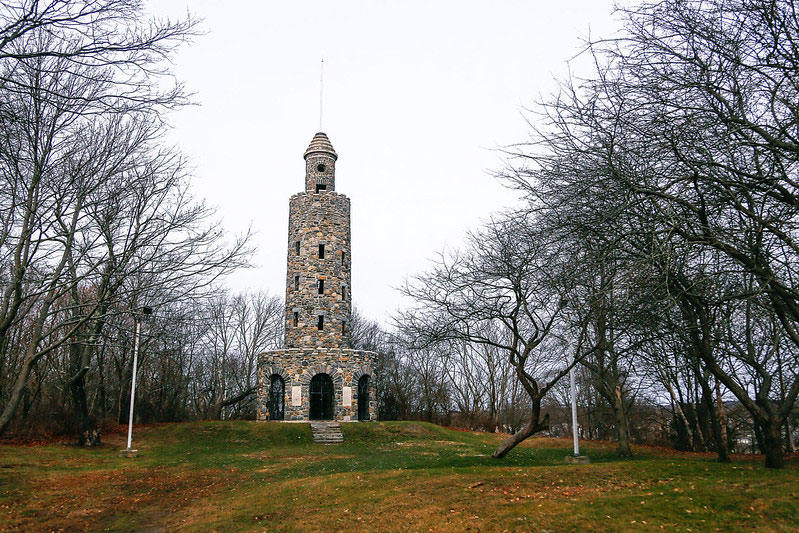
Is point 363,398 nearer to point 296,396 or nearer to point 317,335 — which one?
point 296,396

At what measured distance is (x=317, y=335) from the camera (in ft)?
108

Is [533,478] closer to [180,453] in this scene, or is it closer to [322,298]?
[180,453]

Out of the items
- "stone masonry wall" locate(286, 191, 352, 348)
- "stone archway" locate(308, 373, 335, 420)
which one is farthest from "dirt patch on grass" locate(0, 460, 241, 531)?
"stone masonry wall" locate(286, 191, 352, 348)

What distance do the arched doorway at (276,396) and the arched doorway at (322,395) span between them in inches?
68.5

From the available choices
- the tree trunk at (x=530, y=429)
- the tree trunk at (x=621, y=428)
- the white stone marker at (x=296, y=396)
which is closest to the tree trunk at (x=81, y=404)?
the white stone marker at (x=296, y=396)

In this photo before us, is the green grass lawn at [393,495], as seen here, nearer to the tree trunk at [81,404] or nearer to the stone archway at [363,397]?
the tree trunk at [81,404]

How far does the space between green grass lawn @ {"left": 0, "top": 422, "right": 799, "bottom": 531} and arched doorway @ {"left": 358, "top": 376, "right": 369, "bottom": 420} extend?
12769 millimetres

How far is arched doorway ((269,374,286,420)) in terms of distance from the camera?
32.4m

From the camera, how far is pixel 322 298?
33.4 metres

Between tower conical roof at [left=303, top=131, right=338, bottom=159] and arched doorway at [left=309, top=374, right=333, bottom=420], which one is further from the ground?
tower conical roof at [left=303, top=131, right=338, bottom=159]

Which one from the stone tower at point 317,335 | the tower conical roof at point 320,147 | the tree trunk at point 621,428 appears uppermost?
the tower conical roof at point 320,147

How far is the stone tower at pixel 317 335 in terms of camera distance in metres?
31.9

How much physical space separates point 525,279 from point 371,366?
784 inches

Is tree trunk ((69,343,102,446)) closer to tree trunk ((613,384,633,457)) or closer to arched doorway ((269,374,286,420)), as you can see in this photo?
arched doorway ((269,374,286,420))
